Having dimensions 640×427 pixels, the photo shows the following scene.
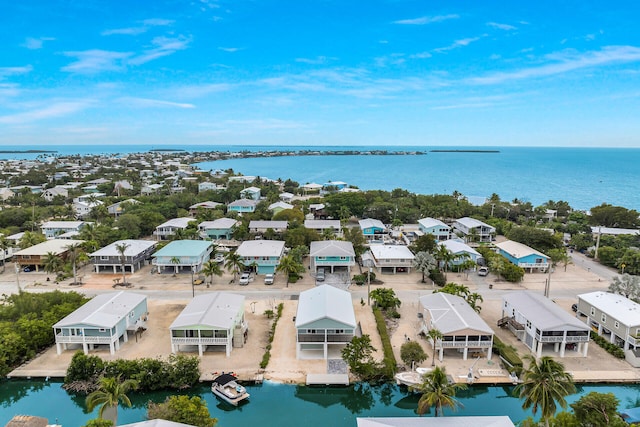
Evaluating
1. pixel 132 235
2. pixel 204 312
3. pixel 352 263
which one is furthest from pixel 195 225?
pixel 204 312

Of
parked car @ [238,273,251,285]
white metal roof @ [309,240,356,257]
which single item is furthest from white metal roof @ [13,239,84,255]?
white metal roof @ [309,240,356,257]

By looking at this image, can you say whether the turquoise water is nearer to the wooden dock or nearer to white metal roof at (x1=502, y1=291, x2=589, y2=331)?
the wooden dock

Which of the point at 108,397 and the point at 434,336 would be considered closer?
the point at 108,397

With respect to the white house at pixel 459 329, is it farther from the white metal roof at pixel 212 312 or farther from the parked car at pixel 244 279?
the parked car at pixel 244 279

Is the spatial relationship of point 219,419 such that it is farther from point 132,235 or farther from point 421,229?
point 421,229

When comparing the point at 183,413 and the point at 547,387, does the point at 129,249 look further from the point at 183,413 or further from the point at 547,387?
the point at 547,387

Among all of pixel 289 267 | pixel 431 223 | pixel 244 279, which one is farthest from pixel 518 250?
pixel 244 279

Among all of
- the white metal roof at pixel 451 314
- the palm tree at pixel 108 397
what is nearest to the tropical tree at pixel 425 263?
the white metal roof at pixel 451 314
